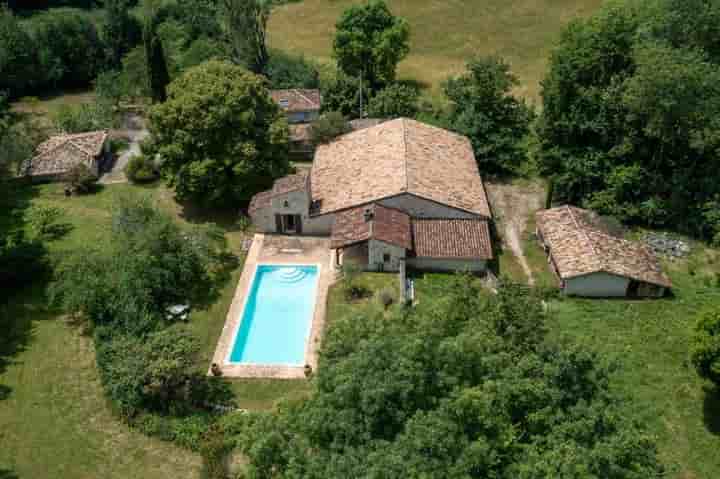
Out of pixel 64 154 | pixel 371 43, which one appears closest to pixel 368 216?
pixel 64 154

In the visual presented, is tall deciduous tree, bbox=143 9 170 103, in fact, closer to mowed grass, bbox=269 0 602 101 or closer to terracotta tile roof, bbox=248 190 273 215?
terracotta tile roof, bbox=248 190 273 215

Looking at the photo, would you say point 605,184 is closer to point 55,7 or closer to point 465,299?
point 465,299

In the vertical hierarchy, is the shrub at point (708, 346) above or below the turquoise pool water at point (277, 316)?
above

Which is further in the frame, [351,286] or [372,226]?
[372,226]

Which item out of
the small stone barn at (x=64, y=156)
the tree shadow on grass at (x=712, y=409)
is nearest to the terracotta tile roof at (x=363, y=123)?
the small stone barn at (x=64, y=156)

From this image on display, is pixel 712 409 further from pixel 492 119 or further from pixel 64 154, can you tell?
pixel 64 154

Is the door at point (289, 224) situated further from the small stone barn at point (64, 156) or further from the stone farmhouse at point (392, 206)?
the small stone barn at point (64, 156)
